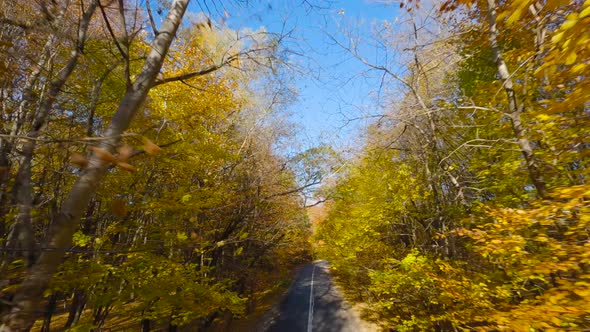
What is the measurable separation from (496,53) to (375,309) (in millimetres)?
13973

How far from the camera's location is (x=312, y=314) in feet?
52.6

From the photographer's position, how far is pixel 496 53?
4.13 m

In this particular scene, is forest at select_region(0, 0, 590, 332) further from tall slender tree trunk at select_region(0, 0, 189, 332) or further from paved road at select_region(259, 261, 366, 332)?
paved road at select_region(259, 261, 366, 332)

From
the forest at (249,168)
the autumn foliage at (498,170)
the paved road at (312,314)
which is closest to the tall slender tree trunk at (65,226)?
the forest at (249,168)

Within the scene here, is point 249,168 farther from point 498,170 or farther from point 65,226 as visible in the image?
point 65,226

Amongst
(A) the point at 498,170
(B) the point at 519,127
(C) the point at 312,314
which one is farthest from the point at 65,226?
(C) the point at 312,314

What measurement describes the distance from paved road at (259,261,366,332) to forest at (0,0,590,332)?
201 cm

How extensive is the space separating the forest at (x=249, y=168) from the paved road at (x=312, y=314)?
2006 millimetres

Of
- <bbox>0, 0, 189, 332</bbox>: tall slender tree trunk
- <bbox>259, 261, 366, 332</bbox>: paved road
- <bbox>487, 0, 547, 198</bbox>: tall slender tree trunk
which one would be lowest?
<bbox>259, 261, 366, 332</bbox>: paved road

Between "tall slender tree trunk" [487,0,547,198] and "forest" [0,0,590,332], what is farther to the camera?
"tall slender tree trunk" [487,0,547,198]

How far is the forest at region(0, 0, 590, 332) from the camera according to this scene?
1864 mm

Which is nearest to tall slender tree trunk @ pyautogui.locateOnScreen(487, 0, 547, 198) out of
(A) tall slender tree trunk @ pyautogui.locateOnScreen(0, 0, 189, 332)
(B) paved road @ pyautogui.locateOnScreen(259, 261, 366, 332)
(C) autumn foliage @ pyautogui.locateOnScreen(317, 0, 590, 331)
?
(C) autumn foliage @ pyautogui.locateOnScreen(317, 0, 590, 331)

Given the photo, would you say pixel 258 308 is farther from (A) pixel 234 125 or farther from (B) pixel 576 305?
(B) pixel 576 305

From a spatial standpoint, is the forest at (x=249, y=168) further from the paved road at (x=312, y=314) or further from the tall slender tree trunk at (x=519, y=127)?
the paved road at (x=312, y=314)
